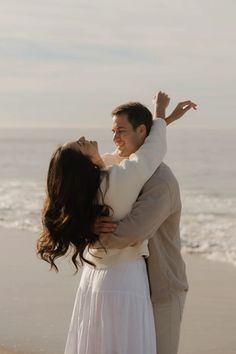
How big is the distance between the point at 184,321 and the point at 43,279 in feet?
5.65

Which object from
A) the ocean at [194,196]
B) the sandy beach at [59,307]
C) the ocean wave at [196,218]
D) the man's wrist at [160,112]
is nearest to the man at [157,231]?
the man's wrist at [160,112]

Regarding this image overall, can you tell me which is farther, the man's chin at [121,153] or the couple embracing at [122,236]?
the man's chin at [121,153]

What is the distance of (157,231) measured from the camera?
3756 mm

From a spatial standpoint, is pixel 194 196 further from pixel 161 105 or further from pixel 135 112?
pixel 135 112

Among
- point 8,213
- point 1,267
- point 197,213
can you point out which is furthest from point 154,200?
point 197,213

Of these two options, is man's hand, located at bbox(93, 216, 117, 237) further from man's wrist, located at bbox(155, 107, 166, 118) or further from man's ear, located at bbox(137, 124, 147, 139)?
man's wrist, located at bbox(155, 107, 166, 118)

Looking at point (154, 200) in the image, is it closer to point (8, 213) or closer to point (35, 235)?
point (35, 235)

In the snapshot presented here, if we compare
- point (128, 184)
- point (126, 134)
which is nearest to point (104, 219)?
point (128, 184)

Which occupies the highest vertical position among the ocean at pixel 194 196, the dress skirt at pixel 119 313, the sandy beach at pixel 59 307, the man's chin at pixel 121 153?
the man's chin at pixel 121 153

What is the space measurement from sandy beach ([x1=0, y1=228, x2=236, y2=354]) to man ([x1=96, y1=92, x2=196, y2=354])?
2.16 meters

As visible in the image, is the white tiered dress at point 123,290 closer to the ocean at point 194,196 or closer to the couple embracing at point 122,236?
the couple embracing at point 122,236

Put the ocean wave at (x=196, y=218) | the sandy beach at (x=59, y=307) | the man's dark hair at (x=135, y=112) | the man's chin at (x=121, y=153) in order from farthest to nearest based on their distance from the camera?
the ocean wave at (x=196, y=218), the sandy beach at (x=59, y=307), the man's chin at (x=121, y=153), the man's dark hair at (x=135, y=112)

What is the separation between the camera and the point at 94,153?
3.60m

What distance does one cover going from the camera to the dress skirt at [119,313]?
11.9ft
